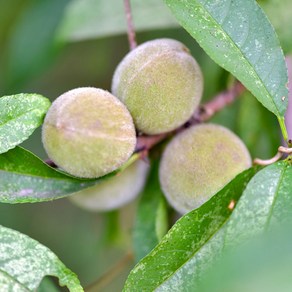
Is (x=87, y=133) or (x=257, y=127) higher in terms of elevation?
(x=87, y=133)

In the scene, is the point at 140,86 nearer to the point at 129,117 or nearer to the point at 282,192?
the point at 129,117

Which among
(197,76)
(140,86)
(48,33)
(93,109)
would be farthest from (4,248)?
(48,33)

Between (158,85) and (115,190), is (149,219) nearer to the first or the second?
(115,190)

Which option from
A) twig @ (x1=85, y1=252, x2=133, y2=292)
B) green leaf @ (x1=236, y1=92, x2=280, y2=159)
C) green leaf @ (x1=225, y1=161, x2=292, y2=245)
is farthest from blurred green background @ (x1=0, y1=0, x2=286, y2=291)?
green leaf @ (x1=225, y1=161, x2=292, y2=245)

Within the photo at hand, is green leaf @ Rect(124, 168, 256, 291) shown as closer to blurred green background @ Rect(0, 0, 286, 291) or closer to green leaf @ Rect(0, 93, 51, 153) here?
green leaf @ Rect(0, 93, 51, 153)

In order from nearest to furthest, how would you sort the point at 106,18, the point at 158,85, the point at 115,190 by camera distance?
the point at 158,85, the point at 115,190, the point at 106,18

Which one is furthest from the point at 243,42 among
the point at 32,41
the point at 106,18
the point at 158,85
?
the point at 32,41

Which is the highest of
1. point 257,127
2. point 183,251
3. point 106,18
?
point 106,18
